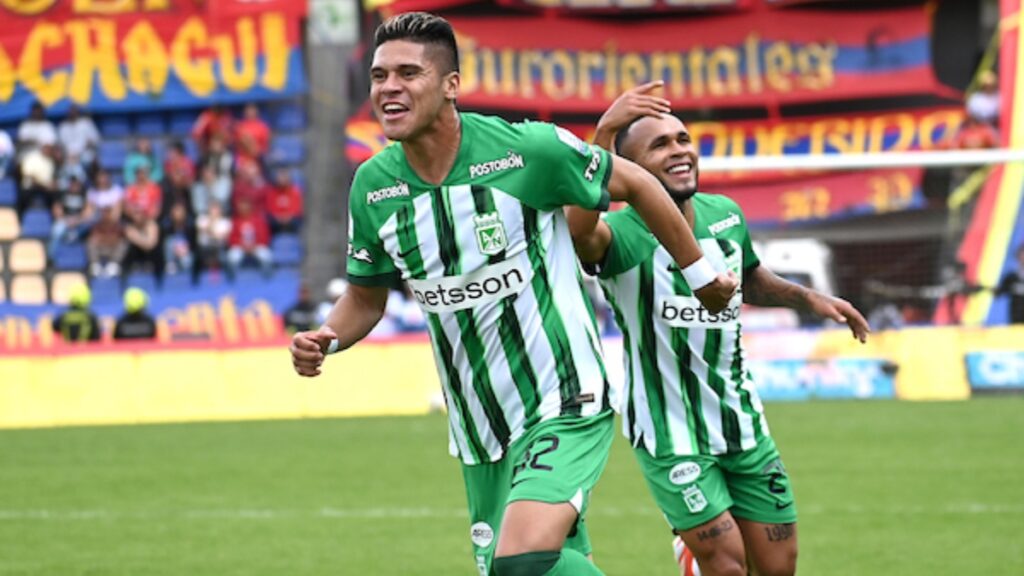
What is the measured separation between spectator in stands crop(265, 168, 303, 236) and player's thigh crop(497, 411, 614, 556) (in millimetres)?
21602

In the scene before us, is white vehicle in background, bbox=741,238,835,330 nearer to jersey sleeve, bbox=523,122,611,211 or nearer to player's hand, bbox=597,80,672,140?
player's hand, bbox=597,80,672,140

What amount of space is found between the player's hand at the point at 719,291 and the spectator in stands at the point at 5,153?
23.2 metres

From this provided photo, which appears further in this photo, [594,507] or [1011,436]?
[1011,436]

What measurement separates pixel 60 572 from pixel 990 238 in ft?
55.5

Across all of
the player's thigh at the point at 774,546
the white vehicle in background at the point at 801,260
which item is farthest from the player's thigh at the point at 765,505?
the white vehicle in background at the point at 801,260

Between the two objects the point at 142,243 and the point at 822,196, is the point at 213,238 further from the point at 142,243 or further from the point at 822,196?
the point at 822,196

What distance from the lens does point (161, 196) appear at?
26953 millimetres

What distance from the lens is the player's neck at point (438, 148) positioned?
581 centimetres

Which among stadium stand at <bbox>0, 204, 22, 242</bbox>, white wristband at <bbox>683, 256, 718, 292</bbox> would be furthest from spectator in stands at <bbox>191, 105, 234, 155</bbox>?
white wristband at <bbox>683, 256, 718, 292</bbox>

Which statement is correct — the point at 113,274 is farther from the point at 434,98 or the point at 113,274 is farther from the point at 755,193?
the point at 434,98

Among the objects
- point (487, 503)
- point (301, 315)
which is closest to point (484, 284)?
point (487, 503)

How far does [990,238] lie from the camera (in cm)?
2350

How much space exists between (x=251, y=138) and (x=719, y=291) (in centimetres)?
2223

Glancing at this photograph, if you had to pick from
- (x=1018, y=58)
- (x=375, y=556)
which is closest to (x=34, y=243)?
(x=1018, y=58)
